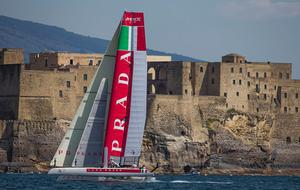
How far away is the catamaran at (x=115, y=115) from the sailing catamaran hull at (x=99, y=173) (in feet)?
0.28

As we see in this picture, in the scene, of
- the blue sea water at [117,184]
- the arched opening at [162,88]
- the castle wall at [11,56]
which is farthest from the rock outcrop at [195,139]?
the castle wall at [11,56]

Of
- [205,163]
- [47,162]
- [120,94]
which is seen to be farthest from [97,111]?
[205,163]

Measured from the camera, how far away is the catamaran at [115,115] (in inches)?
3248

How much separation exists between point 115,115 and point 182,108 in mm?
40630

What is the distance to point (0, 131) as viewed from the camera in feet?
373

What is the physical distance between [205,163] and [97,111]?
139 feet

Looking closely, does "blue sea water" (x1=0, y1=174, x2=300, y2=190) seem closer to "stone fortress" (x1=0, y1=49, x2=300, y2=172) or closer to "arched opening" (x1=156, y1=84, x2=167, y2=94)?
"stone fortress" (x1=0, y1=49, x2=300, y2=172)

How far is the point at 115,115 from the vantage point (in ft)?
272

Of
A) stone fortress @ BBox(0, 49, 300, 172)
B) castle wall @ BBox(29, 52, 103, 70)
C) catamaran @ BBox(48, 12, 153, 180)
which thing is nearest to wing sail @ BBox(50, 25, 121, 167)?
catamaran @ BBox(48, 12, 153, 180)

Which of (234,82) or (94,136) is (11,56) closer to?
(234,82)

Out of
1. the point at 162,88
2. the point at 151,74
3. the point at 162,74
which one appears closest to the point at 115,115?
the point at 162,74

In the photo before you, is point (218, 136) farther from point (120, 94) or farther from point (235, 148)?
point (120, 94)

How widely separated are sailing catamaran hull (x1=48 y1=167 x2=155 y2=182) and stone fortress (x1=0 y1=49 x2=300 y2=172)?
31.3m

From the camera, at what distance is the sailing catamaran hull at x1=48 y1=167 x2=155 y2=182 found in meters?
80.8
